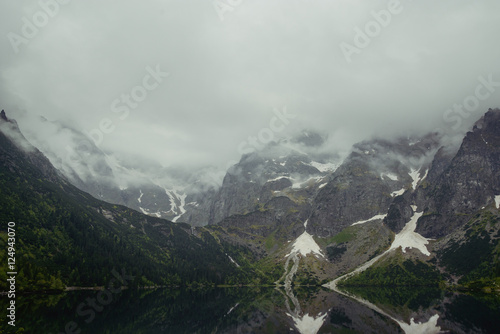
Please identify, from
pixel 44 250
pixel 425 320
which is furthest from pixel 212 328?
pixel 44 250

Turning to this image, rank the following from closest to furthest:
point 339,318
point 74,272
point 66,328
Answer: point 66,328 → point 339,318 → point 74,272

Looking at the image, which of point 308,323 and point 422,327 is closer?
point 422,327

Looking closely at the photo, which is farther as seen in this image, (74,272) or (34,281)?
(74,272)

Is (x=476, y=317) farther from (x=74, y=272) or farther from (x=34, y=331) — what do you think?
(x=74, y=272)

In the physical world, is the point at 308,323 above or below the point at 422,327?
below

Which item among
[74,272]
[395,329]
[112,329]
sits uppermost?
[112,329]

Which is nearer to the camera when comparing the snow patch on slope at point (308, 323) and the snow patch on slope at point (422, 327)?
the snow patch on slope at point (422, 327)

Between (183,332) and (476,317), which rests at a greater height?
(183,332)

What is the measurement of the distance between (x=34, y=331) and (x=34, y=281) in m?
97.5

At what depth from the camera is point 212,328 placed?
76.7 meters

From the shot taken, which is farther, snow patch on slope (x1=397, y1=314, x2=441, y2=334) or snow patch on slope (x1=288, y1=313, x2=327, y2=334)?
snow patch on slope (x1=288, y1=313, x2=327, y2=334)

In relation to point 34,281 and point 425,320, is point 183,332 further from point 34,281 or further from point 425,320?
point 34,281

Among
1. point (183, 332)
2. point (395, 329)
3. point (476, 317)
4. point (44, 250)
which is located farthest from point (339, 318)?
point (44, 250)

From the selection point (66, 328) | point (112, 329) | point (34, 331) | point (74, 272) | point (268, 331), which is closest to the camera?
point (34, 331)
